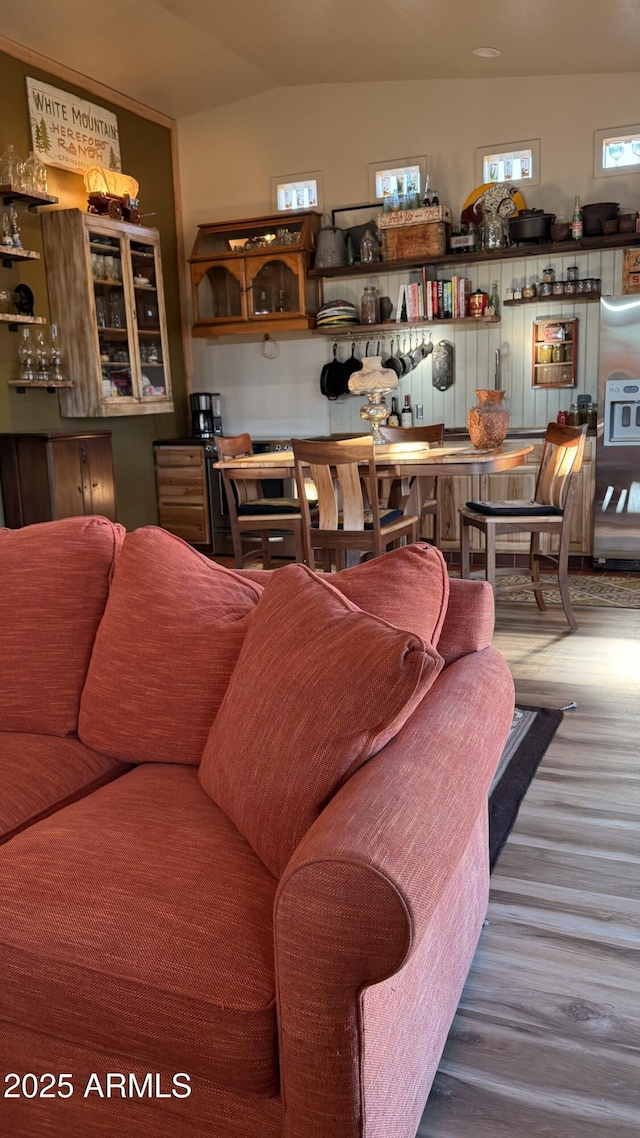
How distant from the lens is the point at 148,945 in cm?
117

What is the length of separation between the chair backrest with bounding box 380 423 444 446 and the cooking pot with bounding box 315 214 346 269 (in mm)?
2082

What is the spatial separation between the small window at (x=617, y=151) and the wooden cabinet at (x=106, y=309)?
2.90 metres

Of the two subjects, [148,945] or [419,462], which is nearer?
[148,945]

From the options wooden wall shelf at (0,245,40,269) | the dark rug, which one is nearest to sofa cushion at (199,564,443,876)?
the dark rug

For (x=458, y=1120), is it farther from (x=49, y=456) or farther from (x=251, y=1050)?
(x=49, y=456)

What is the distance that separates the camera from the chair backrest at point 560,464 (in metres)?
3.99

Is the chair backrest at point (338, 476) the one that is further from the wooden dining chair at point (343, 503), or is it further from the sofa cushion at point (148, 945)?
the sofa cushion at point (148, 945)

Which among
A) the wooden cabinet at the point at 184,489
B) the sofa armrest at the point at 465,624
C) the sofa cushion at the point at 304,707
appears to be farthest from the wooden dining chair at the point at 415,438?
the sofa cushion at the point at 304,707

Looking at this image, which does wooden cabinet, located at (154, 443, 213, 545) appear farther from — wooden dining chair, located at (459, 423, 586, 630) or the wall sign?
wooden dining chair, located at (459, 423, 586, 630)

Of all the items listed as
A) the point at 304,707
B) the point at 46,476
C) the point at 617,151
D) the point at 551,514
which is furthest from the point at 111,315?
the point at 304,707

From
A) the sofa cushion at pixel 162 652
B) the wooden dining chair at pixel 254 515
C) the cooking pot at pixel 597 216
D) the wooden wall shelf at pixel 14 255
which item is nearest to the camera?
the sofa cushion at pixel 162 652

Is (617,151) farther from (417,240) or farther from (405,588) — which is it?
(405,588)

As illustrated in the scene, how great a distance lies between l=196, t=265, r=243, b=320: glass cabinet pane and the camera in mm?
6496

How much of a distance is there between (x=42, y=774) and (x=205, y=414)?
5220mm
